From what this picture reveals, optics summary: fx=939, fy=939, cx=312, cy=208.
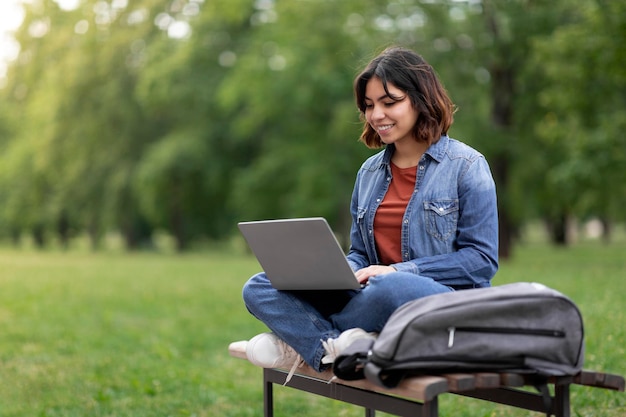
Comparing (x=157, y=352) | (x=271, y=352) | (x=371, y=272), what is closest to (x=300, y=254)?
(x=371, y=272)

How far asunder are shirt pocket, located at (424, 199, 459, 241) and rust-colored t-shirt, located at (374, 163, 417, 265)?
16 cm

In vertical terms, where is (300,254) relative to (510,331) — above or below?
above

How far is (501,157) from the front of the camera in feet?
77.6

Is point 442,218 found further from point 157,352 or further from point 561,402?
point 157,352

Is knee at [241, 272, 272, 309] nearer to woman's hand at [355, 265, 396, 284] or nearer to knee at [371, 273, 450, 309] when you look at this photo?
woman's hand at [355, 265, 396, 284]

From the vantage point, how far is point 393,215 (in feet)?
12.6

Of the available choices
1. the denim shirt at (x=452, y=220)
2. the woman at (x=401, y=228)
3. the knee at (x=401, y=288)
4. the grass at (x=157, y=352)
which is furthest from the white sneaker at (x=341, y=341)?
the grass at (x=157, y=352)

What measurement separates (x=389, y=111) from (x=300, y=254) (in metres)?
0.69

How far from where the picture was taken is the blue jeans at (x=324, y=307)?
340 centimetres

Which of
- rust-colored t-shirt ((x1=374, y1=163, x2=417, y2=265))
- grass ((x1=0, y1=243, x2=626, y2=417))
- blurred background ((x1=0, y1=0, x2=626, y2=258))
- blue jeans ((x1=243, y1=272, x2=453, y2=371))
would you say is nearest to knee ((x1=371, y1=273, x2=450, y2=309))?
blue jeans ((x1=243, y1=272, x2=453, y2=371))

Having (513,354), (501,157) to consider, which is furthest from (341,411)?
(501,157)

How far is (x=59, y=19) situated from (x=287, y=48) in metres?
18.7

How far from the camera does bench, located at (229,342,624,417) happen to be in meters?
3.00

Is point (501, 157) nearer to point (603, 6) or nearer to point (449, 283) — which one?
point (603, 6)
